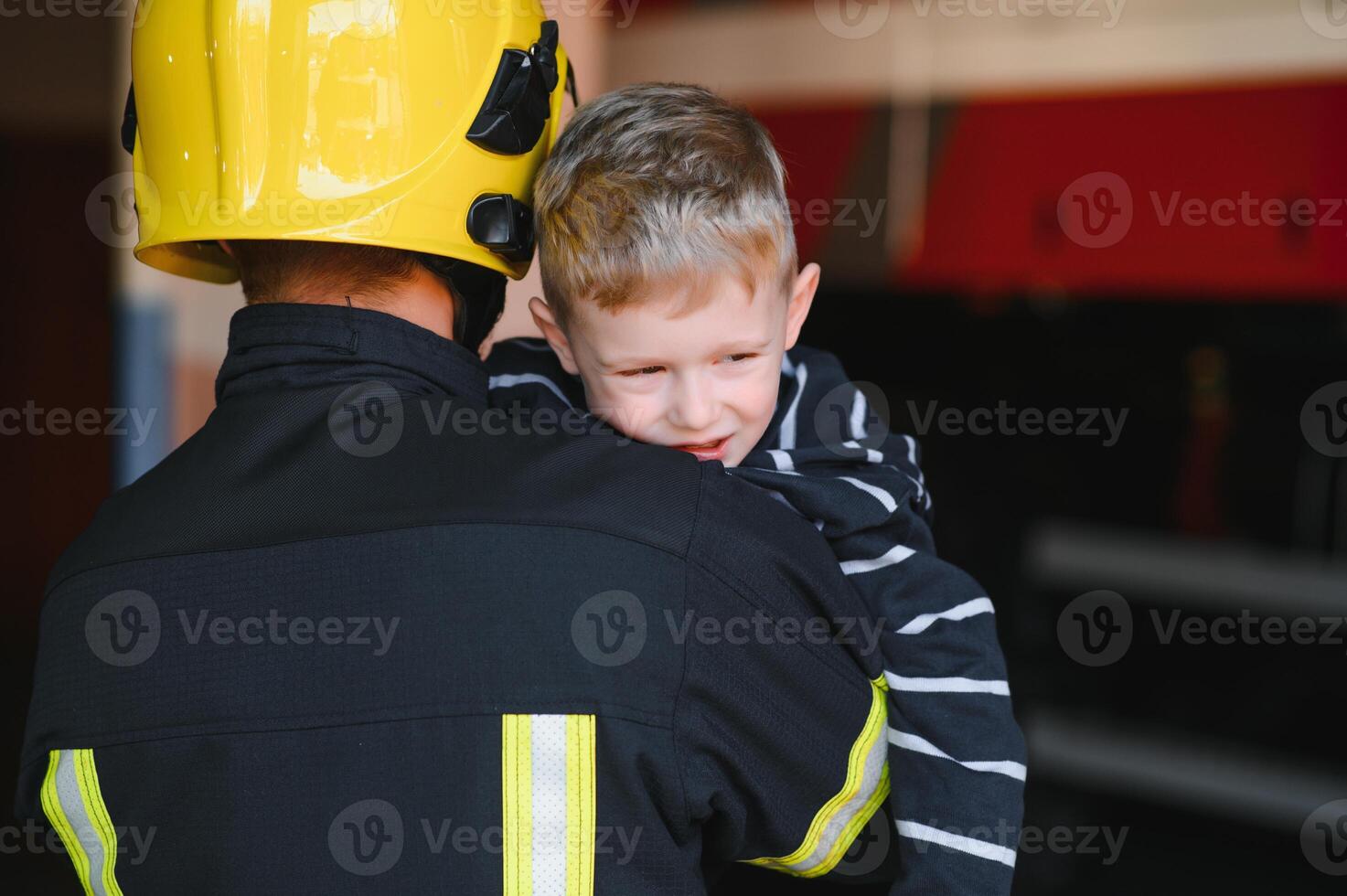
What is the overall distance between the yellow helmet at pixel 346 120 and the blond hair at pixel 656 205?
7 cm

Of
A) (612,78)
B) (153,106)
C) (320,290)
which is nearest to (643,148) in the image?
(320,290)

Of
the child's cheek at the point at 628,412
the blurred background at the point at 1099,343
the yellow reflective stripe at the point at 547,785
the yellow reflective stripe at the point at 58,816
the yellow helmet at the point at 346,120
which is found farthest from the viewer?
the blurred background at the point at 1099,343

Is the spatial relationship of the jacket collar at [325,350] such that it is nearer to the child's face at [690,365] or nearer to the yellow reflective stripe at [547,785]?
the child's face at [690,365]

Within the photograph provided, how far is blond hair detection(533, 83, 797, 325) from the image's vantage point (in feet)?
4.33

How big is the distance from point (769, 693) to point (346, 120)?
2.35ft

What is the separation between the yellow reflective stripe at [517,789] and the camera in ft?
3.57

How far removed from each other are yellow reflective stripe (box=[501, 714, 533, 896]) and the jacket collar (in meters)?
0.35

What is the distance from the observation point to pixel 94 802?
117 centimetres

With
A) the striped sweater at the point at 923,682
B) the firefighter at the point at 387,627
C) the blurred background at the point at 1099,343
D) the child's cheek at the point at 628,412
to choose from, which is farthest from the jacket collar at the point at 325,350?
the blurred background at the point at 1099,343

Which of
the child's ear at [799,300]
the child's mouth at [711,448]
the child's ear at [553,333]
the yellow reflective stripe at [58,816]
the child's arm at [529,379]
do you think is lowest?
the yellow reflective stripe at [58,816]

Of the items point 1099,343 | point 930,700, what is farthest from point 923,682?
point 1099,343

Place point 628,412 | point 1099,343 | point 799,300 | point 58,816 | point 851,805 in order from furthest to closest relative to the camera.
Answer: point 1099,343 → point 799,300 → point 628,412 → point 851,805 → point 58,816

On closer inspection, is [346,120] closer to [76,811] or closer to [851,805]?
[76,811]

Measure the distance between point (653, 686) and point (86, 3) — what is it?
5.49 m
